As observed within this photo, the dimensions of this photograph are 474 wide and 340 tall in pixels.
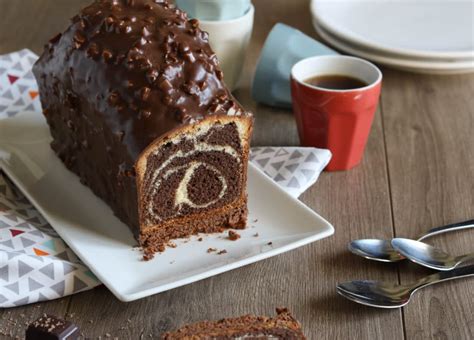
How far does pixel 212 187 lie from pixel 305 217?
0.24 metres

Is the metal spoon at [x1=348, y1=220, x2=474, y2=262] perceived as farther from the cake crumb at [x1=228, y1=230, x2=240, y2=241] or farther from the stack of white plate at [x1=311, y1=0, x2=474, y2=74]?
the stack of white plate at [x1=311, y1=0, x2=474, y2=74]

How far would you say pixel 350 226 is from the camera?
7.14 ft

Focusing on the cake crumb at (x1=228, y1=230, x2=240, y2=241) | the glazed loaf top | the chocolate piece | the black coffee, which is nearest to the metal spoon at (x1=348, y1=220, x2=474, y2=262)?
the cake crumb at (x1=228, y1=230, x2=240, y2=241)

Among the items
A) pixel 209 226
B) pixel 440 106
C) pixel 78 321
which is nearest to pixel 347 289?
pixel 209 226

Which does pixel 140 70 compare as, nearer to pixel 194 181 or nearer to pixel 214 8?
pixel 194 181

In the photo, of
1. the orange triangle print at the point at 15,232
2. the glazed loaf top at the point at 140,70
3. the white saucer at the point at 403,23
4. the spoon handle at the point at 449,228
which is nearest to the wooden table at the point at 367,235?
the spoon handle at the point at 449,228

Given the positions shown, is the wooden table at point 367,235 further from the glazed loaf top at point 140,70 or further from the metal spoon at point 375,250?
the glazed loaf top at point 140,70

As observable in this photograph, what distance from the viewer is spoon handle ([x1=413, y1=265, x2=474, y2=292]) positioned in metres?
1.91

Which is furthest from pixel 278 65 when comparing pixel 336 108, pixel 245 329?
pixel 245 329

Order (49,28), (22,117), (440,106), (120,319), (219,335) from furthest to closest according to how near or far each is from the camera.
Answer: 1. (49,28)
2. (440,106)
3. (22,117)
4. (120,319)
5. (219,335)

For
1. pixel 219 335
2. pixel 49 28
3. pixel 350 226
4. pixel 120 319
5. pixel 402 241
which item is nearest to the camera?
pixel 219 335

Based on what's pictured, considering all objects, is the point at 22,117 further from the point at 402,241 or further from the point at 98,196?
the point at 402,241

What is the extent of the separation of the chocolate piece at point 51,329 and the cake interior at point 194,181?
375 mm

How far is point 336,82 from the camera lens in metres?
2.48
